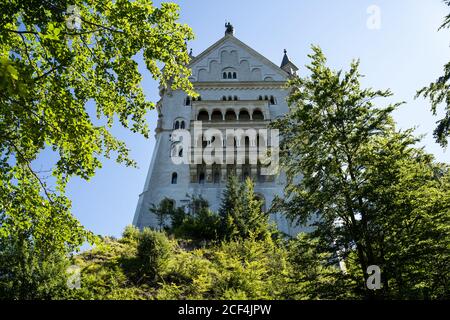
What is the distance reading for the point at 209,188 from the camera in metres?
33.9

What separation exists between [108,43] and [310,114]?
19.9ft

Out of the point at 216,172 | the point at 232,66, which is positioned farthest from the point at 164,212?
the point at 232,66

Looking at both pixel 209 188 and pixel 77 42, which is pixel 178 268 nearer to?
pixel 77 42

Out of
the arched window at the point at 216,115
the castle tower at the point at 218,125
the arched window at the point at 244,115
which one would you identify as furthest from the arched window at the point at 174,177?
the arched window at the point at 244,115

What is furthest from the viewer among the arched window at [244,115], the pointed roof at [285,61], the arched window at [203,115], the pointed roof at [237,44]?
the pointed roof at [285,61]

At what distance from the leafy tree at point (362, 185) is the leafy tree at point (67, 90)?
4.33m

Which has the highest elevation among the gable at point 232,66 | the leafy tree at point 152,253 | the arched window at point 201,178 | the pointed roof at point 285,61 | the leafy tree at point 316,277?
the pointed roof at point 285,61

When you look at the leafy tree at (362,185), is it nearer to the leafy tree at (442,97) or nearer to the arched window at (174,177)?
the leafy tree at (442,97)

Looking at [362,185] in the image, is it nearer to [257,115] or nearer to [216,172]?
[216,172]

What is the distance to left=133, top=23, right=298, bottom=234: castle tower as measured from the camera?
33.8 metres

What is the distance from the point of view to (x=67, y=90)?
8.62m

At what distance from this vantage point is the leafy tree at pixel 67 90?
788cm
